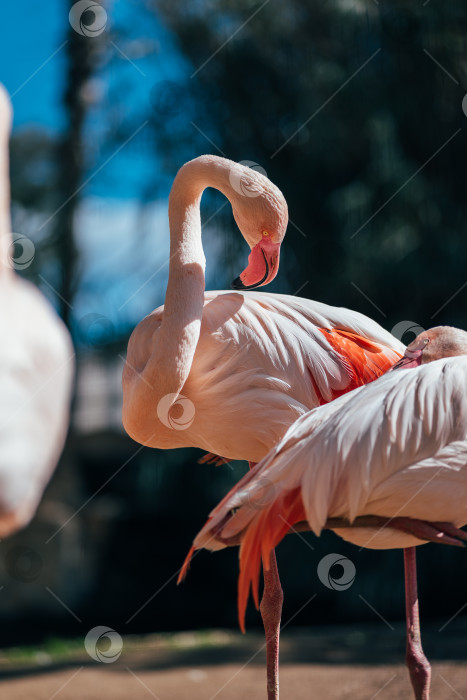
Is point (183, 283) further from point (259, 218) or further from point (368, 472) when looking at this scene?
point (368, 472)

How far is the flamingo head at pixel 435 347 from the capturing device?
2.06m

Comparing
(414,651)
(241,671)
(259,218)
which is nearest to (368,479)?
(414,651)

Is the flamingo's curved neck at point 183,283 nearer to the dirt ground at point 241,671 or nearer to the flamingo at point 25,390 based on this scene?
the flamingo at point 25,390

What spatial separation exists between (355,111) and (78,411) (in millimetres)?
2384

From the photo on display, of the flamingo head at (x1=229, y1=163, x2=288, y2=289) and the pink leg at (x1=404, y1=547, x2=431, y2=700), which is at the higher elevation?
the flamingo head at (x1=229, y1=163, x2=288, y2=289)

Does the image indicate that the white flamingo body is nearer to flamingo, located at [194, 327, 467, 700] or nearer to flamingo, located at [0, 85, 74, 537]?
flamingo, located at [194, 327, 467, 700]

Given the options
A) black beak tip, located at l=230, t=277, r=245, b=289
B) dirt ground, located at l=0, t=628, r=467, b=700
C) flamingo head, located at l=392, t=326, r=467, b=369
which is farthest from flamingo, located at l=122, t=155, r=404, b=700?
dirt ground, located at l=0, t=628, r=467, b=700

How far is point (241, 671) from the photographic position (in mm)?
3969

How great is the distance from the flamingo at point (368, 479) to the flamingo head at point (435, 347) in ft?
0.84

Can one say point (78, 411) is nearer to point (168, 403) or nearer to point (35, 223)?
point (35, 223)

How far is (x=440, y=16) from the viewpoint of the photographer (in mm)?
4891

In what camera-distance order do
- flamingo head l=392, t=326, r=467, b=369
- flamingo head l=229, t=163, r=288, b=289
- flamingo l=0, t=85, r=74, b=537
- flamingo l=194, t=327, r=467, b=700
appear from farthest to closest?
flamingo head l=229, t=163, r=288, b=289
flamingo head l=392, t=326, r=467, b=369
flamingo l=194, t=327, r=467, b=700
flamingo l=0, t=85, r=74, b=537

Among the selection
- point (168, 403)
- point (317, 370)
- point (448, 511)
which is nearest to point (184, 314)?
point (168, 403)

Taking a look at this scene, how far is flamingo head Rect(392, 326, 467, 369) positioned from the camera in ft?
6.75
